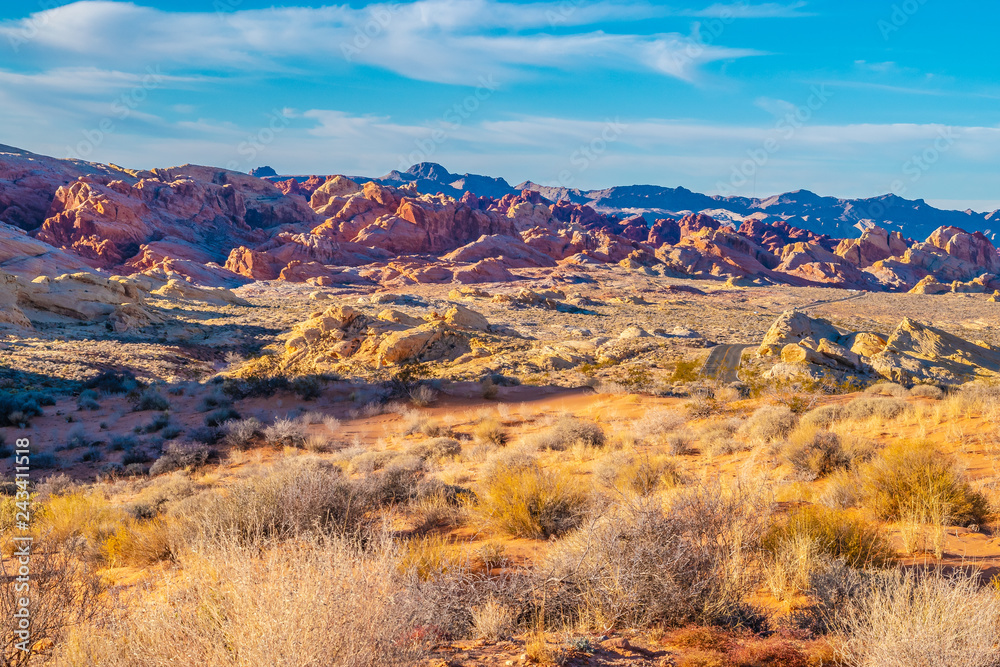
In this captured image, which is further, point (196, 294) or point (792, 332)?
point (196, 294)

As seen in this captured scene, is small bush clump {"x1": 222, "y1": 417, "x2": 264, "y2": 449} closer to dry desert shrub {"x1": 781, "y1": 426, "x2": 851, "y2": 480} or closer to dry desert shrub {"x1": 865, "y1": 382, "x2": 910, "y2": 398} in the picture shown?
dry desert shrub {"x1": 781, "y1": 426, "x2": 851, "y2": 480}

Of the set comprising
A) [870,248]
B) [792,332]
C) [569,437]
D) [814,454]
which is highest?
[870,248]

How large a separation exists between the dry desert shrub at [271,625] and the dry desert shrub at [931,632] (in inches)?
88.1

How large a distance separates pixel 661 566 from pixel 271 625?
2.24m

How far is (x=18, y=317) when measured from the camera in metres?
25.7

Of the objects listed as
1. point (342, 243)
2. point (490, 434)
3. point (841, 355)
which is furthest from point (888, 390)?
point (342, 243)

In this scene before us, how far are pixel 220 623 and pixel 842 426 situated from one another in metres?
9.04

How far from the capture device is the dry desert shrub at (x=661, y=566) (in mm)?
3396

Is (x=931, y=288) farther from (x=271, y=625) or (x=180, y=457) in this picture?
(x=271, y=625)

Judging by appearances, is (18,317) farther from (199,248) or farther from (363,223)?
(363,223)

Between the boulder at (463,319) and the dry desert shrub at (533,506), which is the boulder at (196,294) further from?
the dry desert shrub at (533,506)

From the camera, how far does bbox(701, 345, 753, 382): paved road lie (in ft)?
45.2

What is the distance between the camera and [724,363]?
14.6 meters

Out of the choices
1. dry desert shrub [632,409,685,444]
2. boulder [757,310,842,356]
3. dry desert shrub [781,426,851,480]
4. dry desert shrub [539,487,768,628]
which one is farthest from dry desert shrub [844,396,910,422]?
dry desert shrub [539,487,768,628]
